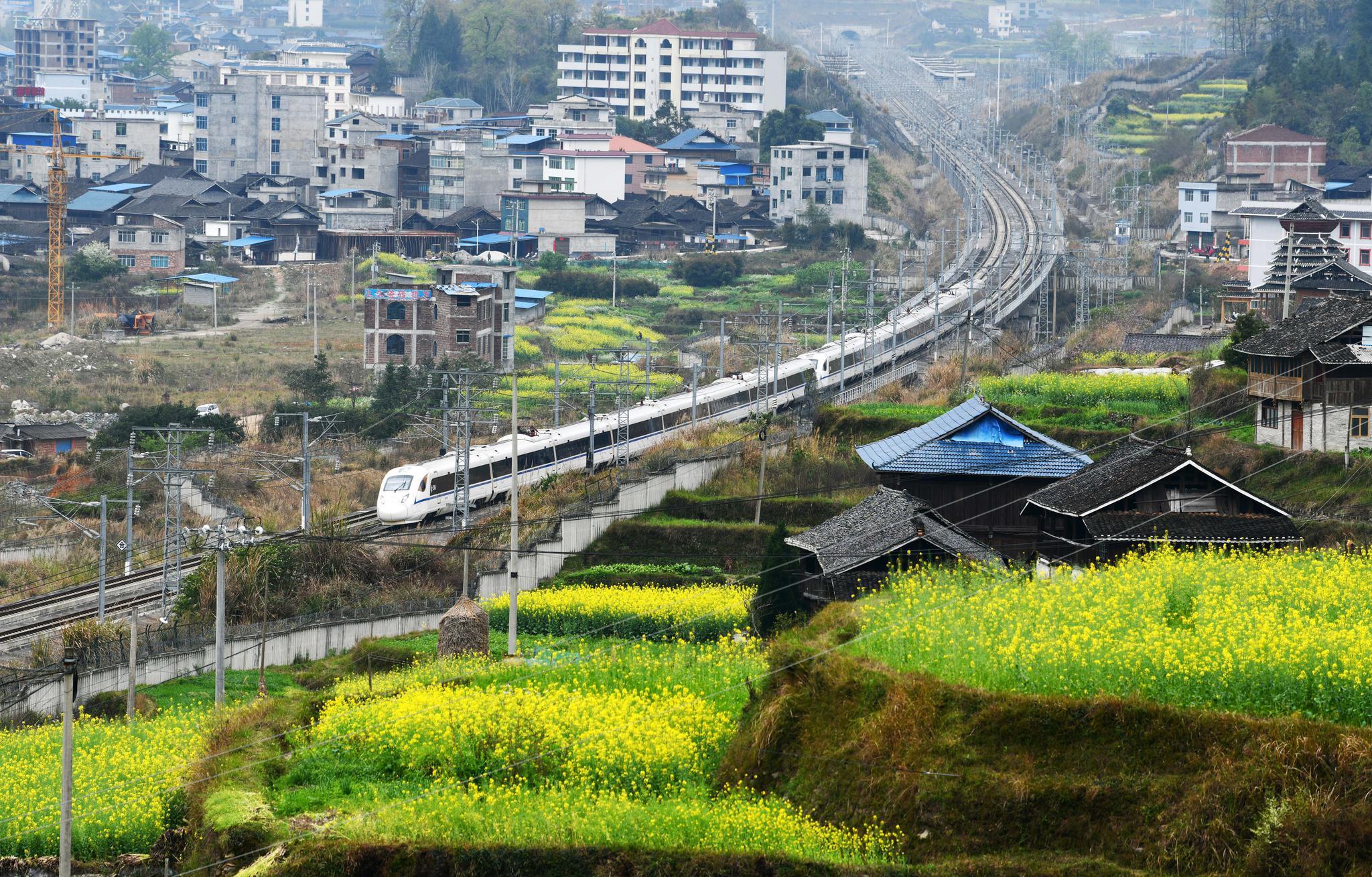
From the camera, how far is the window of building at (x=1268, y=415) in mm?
34750

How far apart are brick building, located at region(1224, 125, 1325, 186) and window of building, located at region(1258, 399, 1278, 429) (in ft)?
158

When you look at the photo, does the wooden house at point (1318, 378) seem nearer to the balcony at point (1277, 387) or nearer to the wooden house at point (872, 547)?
the balcony at point (1277, 387)

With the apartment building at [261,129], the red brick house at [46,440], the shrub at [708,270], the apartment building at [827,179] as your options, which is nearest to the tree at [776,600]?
the red brick house at [46,440]

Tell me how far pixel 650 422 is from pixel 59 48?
10929cm

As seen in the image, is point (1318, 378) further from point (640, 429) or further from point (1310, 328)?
point (640, 429)

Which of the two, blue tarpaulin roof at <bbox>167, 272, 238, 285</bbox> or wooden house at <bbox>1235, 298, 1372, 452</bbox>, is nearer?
wooden house at <bbox>1235, 298, 1372, 452</bbox>

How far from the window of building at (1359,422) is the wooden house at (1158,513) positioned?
7319 millimetres

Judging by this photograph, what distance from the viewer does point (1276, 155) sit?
8100 centimetres

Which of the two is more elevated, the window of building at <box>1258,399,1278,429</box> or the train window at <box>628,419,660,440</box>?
the window of building at <box>1258,399,1278,429</box>

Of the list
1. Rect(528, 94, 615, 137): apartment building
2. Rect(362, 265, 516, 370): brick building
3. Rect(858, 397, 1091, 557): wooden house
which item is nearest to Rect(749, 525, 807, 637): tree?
Rect(858, 397, 1091, 557): wooden house

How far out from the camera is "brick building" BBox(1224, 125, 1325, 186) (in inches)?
3162

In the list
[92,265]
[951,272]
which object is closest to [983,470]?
[951,272]

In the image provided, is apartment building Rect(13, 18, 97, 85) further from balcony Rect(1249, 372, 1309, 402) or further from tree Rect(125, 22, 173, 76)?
balcony Rect(1249, 372, 1309, 402)

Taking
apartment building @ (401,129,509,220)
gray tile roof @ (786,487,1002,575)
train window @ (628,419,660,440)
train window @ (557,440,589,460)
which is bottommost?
train window @ (557,440,589,460)
